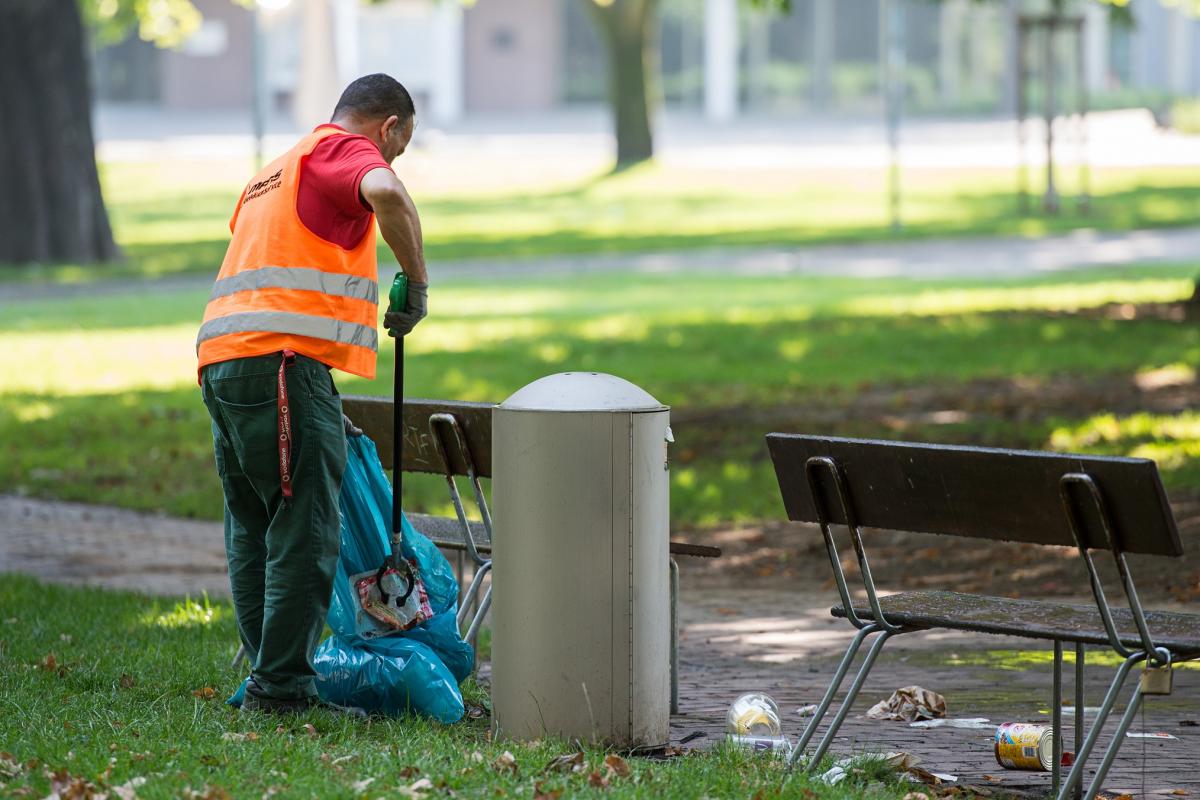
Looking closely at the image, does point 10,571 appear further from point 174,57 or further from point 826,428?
point 174,57

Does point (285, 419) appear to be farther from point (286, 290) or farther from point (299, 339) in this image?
point (286, 290)

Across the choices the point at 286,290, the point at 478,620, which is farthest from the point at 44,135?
the point at 286,290

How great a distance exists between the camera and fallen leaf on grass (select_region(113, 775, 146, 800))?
4.20 meters

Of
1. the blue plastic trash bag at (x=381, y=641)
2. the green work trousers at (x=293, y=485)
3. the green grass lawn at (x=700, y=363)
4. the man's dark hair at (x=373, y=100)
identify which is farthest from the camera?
the green grass lawn at (x=700, y=363)

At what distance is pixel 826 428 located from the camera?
12.3m

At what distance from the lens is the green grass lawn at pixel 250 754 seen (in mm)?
4355

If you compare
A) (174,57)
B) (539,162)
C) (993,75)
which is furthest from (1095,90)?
(174,57)

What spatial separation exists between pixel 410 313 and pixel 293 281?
33cm

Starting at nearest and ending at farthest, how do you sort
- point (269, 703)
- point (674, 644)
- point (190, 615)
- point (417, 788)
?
point (417, 788), point (269, 703), point (674, 644), point (190, 615)

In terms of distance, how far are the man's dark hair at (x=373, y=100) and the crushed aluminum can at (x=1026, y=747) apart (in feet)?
7.75

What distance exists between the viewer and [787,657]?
6965 mm

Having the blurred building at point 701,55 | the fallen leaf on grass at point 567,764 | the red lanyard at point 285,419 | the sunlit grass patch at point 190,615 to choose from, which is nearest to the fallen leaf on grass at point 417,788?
the fallen leaf on grass at point 567,764

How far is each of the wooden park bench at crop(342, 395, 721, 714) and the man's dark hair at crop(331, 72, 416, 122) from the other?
1119 mm

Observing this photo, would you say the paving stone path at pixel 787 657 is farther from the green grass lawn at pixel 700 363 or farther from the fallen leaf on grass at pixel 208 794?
the fallen leaf on grass at pixel 208 794
